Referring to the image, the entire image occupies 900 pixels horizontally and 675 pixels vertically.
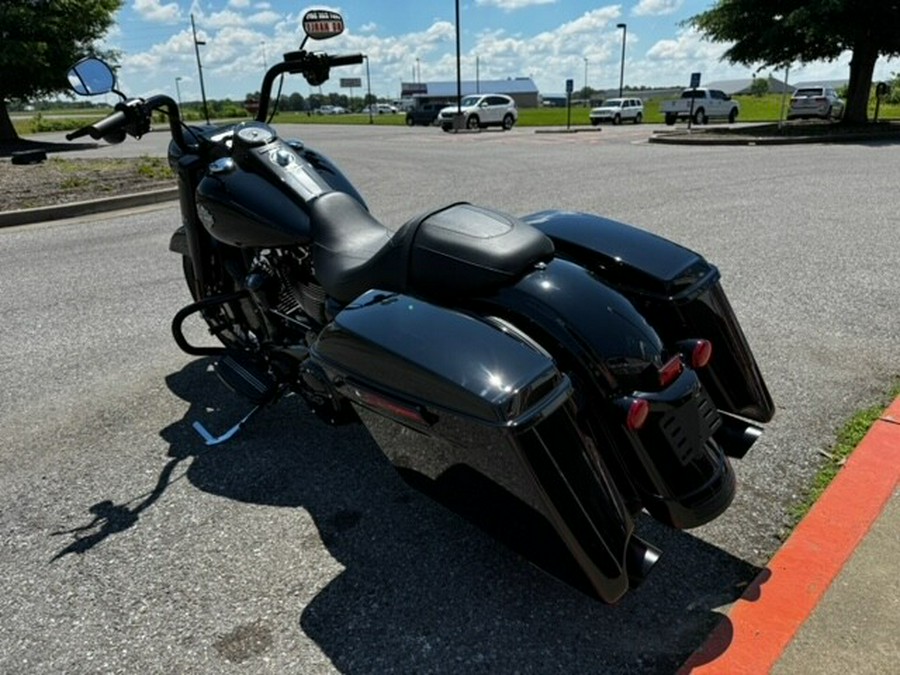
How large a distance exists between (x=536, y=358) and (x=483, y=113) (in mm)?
30772

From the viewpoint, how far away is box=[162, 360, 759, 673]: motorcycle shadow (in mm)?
1872

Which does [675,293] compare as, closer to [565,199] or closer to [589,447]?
[589,447]

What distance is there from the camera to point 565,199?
29.4ft

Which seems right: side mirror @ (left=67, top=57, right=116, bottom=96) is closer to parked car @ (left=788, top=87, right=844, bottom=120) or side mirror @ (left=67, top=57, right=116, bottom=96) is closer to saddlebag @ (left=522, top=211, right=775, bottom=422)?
saddlebag @ (left=522, top=211, right=775, bottom=422)

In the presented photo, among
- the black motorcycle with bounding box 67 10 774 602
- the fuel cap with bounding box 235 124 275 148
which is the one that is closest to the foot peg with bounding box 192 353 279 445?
the black motorcycle with bounding box 67 10 774 602

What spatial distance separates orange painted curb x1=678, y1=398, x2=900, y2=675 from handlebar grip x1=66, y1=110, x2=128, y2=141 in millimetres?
3074

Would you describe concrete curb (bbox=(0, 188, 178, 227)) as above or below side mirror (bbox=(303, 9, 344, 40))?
below

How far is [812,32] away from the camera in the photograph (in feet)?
59.2

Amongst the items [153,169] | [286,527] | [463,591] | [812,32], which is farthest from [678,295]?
[812,32]

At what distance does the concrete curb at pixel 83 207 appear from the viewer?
8.34 meters

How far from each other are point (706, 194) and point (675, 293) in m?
7.57

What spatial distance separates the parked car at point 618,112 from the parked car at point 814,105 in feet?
24.8

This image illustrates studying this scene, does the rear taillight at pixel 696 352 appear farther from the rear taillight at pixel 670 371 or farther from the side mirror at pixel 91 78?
the side mirror at pixel 91 78

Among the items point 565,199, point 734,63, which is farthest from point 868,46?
point 565,199
